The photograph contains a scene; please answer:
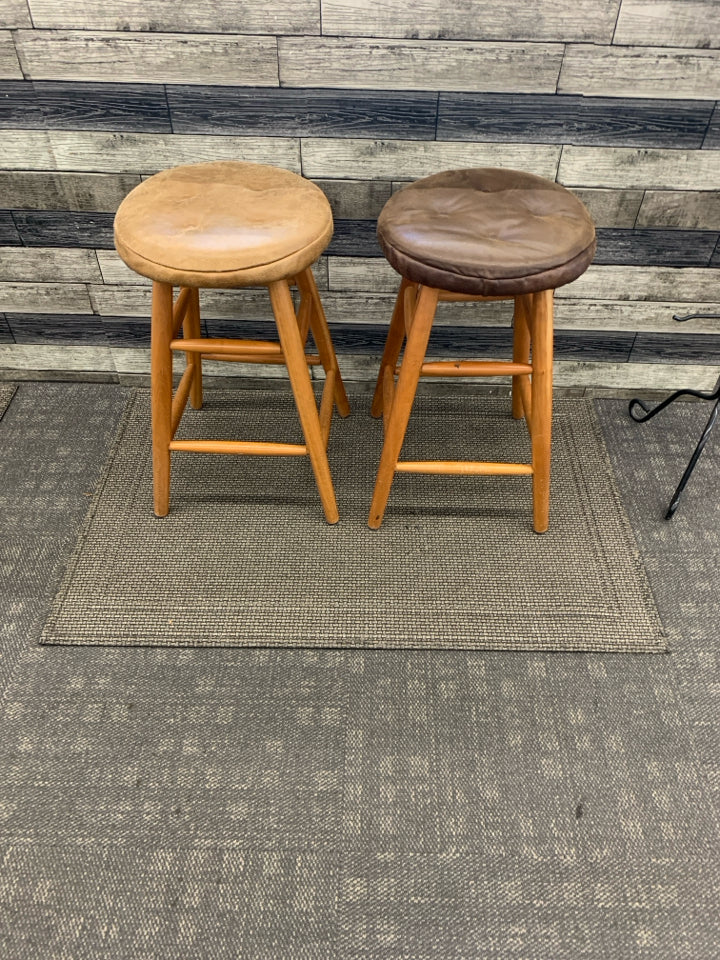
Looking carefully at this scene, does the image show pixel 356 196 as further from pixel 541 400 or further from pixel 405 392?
pixel 541 400

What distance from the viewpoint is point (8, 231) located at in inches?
65.4

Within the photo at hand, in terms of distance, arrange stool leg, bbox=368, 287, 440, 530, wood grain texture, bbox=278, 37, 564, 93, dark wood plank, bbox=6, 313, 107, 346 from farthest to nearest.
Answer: dark wood plank, bbox=6, 313, 107, 346 < wood grain texture, bbox=278, 37, 564, 93 < stool leg, bbox=368, 287, 440, 530

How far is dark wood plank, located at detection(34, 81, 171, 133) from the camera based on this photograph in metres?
1.41

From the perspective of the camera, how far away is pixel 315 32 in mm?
1323

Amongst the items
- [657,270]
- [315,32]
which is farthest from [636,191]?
[315,32]

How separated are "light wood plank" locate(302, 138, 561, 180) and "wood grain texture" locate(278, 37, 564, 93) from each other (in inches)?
4.4

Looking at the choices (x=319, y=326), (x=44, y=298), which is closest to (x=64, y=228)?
(x=44, y=298)

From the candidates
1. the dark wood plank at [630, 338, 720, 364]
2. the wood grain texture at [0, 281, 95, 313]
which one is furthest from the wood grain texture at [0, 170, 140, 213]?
the dark wood plank at [630, 338, 720, 364]

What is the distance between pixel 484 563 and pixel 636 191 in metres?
0.95

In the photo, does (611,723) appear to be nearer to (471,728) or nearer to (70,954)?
(471,728)

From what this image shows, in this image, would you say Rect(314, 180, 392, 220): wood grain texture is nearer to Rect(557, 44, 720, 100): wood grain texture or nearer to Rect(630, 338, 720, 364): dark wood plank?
Rect(557, 44, 720, 100): wood grain texture

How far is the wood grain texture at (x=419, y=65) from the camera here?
52.4 inches

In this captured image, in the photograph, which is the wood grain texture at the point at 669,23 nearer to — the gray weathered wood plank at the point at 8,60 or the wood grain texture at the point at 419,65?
the wood grain texture at the point at 419,65

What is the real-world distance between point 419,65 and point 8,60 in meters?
0.88
